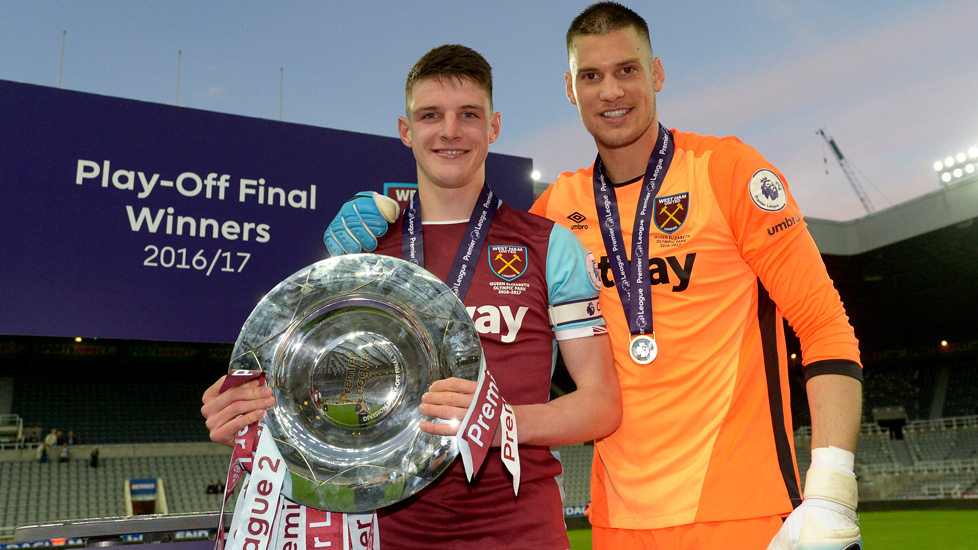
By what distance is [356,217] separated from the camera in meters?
2.07

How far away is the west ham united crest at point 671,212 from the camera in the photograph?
2354mm

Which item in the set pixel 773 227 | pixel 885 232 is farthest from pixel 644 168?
pixel 885 232

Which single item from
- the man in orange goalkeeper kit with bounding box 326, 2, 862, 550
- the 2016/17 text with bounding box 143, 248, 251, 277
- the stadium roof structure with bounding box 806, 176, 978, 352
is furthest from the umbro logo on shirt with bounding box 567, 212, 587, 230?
the stadium roof structure with bounding box 806, 176, 978, 352

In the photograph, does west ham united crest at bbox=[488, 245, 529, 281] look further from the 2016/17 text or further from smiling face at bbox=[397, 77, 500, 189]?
the 2016/17 text

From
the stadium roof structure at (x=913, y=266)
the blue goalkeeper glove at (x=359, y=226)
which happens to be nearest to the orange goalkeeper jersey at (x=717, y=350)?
the blue goalkeeper glove at (x=359, y=226)

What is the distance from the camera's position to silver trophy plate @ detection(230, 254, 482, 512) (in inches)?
60.0

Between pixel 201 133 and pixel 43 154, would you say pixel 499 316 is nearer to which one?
pixel 201 133

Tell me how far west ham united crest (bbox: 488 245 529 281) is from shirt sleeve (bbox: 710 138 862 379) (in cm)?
73

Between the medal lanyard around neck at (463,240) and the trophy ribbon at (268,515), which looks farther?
the medal lanyard around neck at (463,240)

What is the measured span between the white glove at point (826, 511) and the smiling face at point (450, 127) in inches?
47.6

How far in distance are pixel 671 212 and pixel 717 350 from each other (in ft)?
1.57

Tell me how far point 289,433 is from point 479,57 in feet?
3.96

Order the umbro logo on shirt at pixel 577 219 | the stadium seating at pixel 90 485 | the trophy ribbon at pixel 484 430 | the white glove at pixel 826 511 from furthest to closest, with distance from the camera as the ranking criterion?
the stadium seating at pixel 90 485 < the umbro logo on shirt at pixel 577 219 < the white glove at pixel 826 511 < the trophy ribbon at pixel 484 430

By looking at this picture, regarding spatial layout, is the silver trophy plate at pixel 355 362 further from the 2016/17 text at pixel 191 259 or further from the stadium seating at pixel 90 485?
the stadium seating at pixel 90 485
